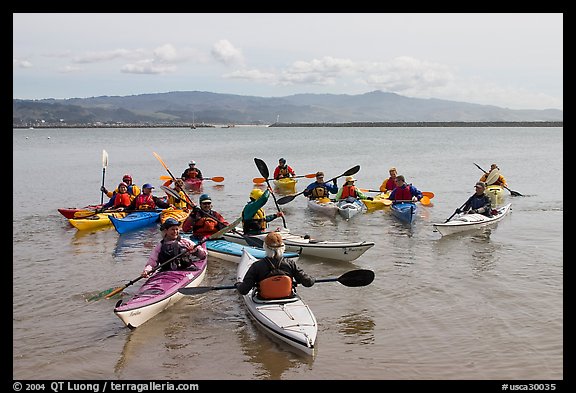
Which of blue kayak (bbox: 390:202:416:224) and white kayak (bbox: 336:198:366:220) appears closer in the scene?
blue kayak (bbox: 390:202:416:224)

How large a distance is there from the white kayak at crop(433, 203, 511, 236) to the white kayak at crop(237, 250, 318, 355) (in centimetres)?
701

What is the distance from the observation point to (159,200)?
16172 mm

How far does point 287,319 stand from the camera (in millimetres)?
7340

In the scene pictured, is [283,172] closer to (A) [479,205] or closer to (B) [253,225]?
(A) [479,205]

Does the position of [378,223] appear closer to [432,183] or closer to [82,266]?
[82,266]

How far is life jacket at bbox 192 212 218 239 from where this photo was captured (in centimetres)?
1161

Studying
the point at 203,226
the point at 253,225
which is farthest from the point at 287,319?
the point at 253,225

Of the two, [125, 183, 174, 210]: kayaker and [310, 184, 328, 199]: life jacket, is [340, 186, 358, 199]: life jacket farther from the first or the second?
[125, 183, 174, 210]: kayaker

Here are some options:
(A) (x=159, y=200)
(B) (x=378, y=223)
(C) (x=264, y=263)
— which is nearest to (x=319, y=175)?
(B) (x=378, y=223)

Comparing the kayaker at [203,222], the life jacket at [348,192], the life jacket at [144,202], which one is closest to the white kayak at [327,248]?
the kayaker at [203,222]

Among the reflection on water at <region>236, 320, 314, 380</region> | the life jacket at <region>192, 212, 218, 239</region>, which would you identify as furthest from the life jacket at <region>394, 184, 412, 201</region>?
the reflection on water at <region>236, 320, 314, 380</region>

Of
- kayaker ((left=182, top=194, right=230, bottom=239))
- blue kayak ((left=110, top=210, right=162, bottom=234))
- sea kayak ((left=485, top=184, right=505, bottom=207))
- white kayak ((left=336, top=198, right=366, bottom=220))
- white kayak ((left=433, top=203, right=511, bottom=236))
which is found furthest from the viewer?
sea kayak ((left=485, top=184, right=505, bottom=207))

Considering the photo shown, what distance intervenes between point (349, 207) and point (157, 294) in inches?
359

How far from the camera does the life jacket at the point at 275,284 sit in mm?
7648
